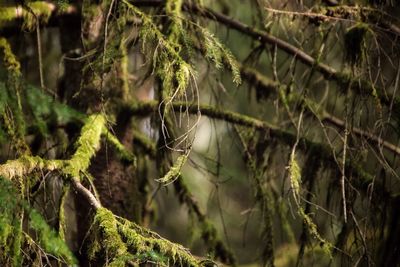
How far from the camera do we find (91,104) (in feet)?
12.3

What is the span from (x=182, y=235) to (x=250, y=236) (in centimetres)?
107

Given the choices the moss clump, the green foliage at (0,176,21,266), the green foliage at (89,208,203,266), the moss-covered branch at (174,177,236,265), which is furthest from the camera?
the moss-covered branch at (174,177,236,265)

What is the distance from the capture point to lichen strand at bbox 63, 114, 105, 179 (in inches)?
96.7

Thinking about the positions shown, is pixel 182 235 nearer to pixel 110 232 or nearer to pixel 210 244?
pixel 210 244

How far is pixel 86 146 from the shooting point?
2740 mm

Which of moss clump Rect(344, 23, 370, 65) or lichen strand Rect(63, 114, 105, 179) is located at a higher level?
moss clump Rect(344, 23, 370, 65)

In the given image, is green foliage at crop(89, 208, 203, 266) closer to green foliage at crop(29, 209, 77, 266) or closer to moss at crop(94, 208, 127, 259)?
moss at crop(94, 208, 127, 259)

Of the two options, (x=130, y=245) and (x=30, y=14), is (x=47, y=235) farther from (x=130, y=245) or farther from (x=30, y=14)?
(x=30, y=14)

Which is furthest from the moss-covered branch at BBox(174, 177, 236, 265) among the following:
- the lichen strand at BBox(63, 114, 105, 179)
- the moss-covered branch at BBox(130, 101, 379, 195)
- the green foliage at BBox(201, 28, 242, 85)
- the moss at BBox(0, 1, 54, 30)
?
the green foliage at BBox(201, 28, 242, 85)

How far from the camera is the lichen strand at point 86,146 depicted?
2.46 meters

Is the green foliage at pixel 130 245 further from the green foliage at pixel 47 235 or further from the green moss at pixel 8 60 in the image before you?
the green moss at pixel 8 60

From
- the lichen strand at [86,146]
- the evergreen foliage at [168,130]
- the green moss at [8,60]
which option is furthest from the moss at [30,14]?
the lichen strand at [86,146]

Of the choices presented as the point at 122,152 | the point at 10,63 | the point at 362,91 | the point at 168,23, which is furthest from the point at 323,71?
the point at 10,63

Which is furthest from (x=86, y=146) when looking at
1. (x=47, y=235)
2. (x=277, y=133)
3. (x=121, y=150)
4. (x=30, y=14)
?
(x=277, y=133)
